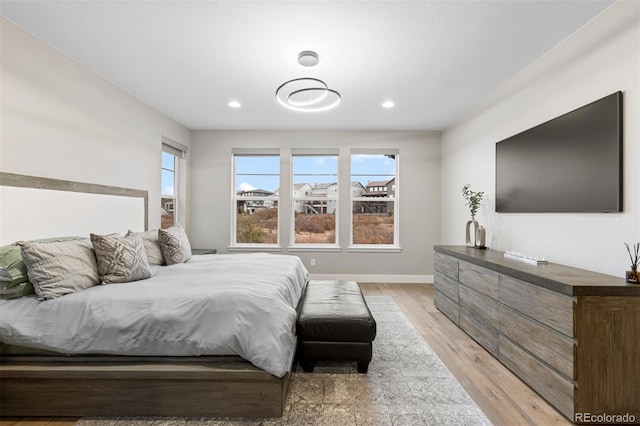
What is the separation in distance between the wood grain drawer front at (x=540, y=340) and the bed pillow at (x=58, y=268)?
305 centimetres

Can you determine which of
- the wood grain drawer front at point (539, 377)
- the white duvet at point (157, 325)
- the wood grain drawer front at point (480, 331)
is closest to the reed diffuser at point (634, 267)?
the wood grain drawer front at point (539, 377)

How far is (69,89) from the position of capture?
2682mm

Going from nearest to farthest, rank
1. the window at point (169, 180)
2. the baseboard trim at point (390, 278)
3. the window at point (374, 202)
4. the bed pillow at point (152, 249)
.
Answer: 1. the bed pillow at point (152, 249)
2. the window at point (169, 180)
3. the baseboard trim at point (390, 278)
4. the window at point (374, 202)

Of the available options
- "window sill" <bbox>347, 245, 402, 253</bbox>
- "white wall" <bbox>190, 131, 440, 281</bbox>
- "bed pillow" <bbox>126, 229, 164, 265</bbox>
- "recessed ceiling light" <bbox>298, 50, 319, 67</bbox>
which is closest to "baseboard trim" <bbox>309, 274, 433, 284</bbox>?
"white wall" <bbox>190, 131, 440, 281</bbox>

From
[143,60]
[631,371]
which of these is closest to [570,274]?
[631,371]

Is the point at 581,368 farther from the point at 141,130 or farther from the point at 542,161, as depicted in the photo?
the point at 141,130

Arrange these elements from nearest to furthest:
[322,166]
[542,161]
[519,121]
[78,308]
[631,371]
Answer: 1. [631,371]
2. [78,308]
3. [542,161]
4. [519,121]
5. [322,166]

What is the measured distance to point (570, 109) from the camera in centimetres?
234

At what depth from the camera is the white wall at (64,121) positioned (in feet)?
7.23

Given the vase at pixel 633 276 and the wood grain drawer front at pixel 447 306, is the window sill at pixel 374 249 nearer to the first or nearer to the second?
the wood grain drawer front at pixel 447 306

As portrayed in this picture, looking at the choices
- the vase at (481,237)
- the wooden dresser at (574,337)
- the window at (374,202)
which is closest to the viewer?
the wooden dresser at (574,337)

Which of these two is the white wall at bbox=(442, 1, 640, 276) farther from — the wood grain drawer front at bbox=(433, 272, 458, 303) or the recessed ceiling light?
the recessed ceiling light

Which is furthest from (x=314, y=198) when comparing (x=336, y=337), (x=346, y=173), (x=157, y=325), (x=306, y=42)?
(x=157, y=325)

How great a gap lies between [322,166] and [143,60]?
2.98 metres
